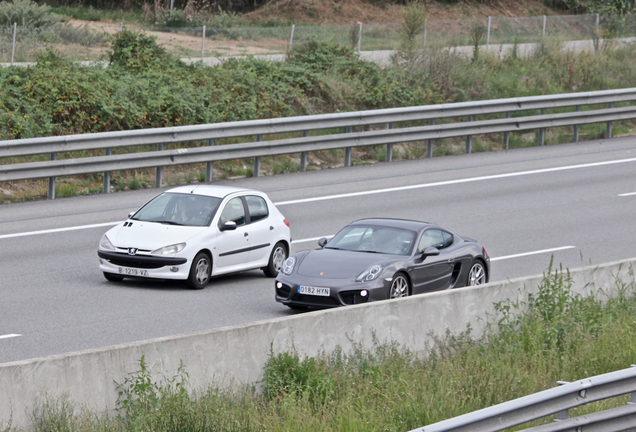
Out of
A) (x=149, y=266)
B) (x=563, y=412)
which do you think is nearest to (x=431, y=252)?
(x=149, y=266)

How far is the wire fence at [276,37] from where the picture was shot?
2861 centimetres

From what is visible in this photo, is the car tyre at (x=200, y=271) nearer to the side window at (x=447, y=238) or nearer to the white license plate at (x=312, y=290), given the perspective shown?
the white license plate at (x=312, y=290)

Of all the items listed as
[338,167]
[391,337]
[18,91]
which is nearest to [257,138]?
[338,167]

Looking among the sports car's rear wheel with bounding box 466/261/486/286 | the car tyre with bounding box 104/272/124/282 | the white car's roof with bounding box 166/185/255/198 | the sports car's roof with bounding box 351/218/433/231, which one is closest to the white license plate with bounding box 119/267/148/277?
the car tyre with bounding box 104/272/124/282

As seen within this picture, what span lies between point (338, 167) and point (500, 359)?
13622mm

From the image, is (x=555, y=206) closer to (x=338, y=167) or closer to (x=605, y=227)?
(x=605, y=227)

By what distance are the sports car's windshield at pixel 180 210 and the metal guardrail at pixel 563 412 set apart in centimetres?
800

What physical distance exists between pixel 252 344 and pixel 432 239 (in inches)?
205

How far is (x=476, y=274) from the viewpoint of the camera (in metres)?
14.2

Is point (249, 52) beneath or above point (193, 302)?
above

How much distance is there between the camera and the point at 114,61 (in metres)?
25.9

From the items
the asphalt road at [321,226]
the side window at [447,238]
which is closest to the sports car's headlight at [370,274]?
the asphalt road at [321,226]

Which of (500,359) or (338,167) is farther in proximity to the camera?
(338,167)

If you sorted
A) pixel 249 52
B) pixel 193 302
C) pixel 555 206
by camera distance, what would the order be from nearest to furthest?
pixel 193 302 → pixel 555 206 → pixel 249 52
